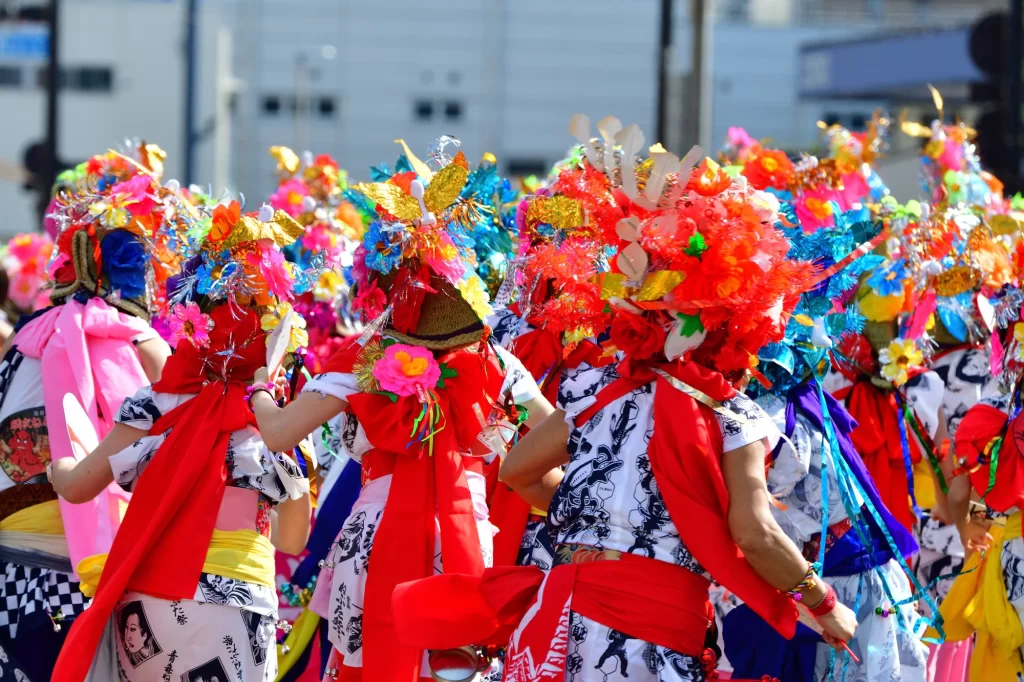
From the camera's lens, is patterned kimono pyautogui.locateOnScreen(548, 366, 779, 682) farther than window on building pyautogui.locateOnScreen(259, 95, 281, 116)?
No

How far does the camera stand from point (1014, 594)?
4.75 m

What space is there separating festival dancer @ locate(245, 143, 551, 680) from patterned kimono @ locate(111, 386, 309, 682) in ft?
0.67

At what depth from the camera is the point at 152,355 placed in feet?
17.1

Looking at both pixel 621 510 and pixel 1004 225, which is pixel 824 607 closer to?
pixel 621 510

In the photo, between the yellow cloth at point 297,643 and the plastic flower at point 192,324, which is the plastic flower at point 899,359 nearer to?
the yellow cloth at point 297,643

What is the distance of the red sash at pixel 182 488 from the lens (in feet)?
Answer: 13.9

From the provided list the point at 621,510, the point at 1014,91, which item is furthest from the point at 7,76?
the point at 621,510

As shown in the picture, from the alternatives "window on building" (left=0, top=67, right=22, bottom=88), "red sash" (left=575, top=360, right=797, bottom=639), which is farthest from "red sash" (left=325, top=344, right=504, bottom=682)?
"window on building" (left=0, top=67, right=22, bottom=88)

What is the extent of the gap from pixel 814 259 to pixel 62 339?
268cm

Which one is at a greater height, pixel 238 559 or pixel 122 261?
pixel 122 261

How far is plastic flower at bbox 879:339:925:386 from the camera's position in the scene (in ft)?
18.4

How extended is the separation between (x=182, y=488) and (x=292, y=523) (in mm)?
411

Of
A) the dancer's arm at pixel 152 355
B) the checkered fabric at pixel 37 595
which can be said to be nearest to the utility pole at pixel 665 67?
the dancer's arm at pixel 152 355

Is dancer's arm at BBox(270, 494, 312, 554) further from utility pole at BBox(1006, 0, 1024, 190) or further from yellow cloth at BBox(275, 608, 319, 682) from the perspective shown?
utility pole at BBox(1006, 0, 1024, 190)
